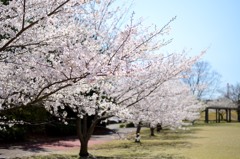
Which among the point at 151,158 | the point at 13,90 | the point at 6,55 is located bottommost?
the point at 151,158

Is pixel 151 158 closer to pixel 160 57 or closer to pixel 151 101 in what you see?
pixel 151 101

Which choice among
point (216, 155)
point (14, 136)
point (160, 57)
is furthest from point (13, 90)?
point (14, 136)

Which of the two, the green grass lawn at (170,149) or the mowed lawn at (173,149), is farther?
the mowed lawn at (173,149)

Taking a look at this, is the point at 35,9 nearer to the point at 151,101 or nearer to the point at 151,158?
the point at 151,158

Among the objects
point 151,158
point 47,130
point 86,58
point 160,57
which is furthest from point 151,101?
point 86,58

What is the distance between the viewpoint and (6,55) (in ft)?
17.0

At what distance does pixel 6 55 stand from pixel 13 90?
0.85 meters

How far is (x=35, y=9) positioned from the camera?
433cm

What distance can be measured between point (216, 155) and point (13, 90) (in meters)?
10.8

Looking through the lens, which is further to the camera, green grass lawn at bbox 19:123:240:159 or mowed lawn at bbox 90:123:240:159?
mowed lawn at bbox 90:123:240:159

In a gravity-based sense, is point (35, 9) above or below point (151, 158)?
above

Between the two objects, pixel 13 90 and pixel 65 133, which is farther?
pixel 65 133

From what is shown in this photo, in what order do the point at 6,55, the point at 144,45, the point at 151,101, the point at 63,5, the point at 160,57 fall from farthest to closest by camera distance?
the point at 151,101 → the point at 160,57 → the point at 144,45 → the point at 6,55 → the point at 63,5

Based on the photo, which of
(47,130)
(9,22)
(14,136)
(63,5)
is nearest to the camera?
(63,5)
